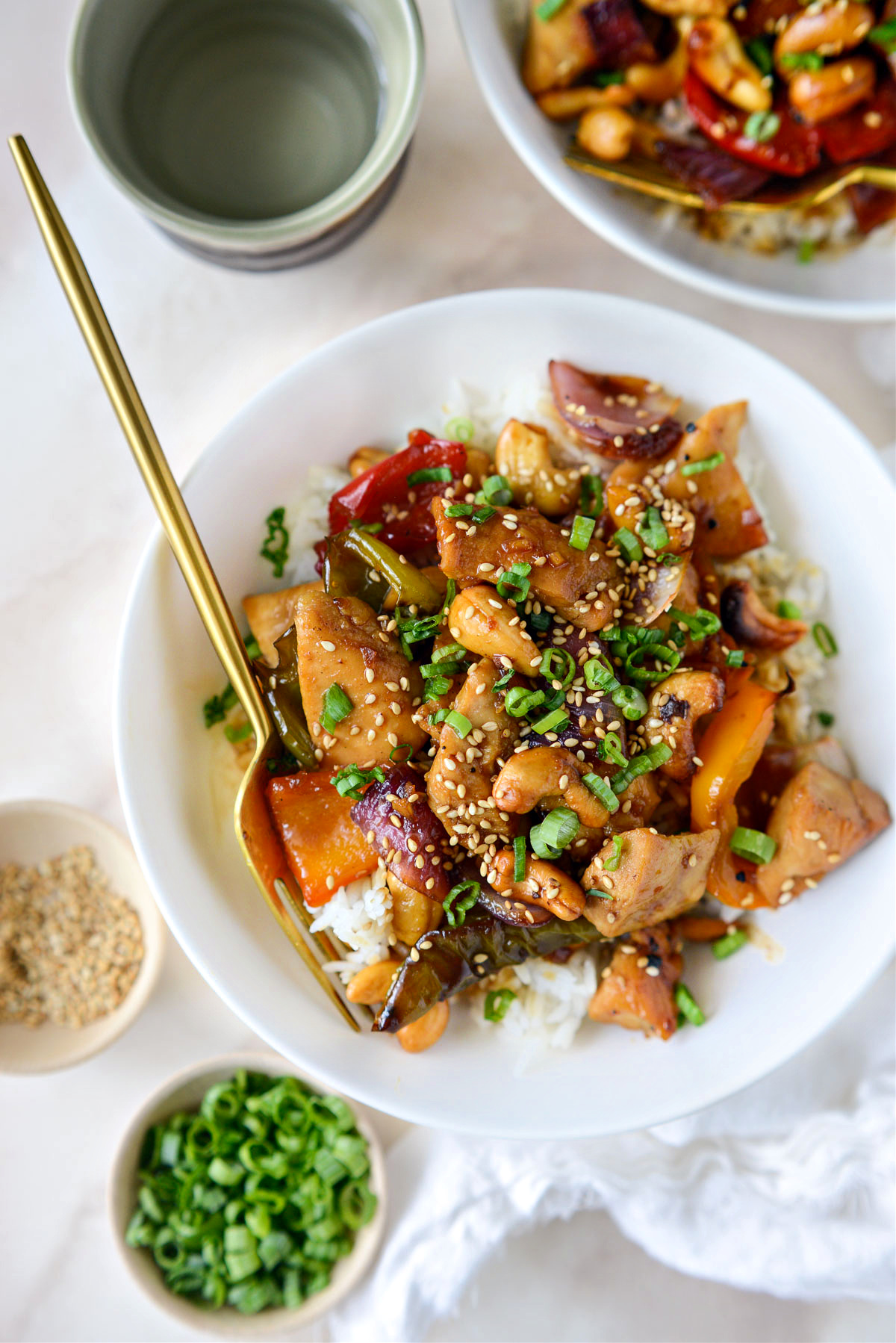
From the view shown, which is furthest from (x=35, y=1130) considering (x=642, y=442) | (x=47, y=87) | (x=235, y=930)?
(x=47, y=87)

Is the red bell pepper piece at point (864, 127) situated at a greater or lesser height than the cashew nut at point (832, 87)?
lesser

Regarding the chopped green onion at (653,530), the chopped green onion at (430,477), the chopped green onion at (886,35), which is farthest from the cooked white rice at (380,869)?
the chopped green onion at (886,35)

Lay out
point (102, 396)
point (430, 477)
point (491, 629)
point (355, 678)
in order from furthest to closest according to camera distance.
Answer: point (102, 396), point (430, 477), point (355, 678), point (491, 629)

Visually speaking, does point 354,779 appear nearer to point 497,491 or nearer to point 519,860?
point 519,860

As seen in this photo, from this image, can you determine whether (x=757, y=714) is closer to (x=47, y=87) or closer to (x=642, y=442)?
(x=642, y=442)

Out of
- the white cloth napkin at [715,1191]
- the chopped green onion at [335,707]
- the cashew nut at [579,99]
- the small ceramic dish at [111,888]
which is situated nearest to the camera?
the chopped green onion at [335,707]

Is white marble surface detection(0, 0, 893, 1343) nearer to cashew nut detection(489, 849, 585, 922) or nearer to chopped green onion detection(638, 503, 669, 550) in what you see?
chopped green onion detection(638, 503, 669, 550)

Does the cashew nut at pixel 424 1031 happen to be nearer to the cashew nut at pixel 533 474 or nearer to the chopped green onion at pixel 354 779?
the chopped green onion at pixel 354 779

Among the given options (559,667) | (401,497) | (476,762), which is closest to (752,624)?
(559,667)
